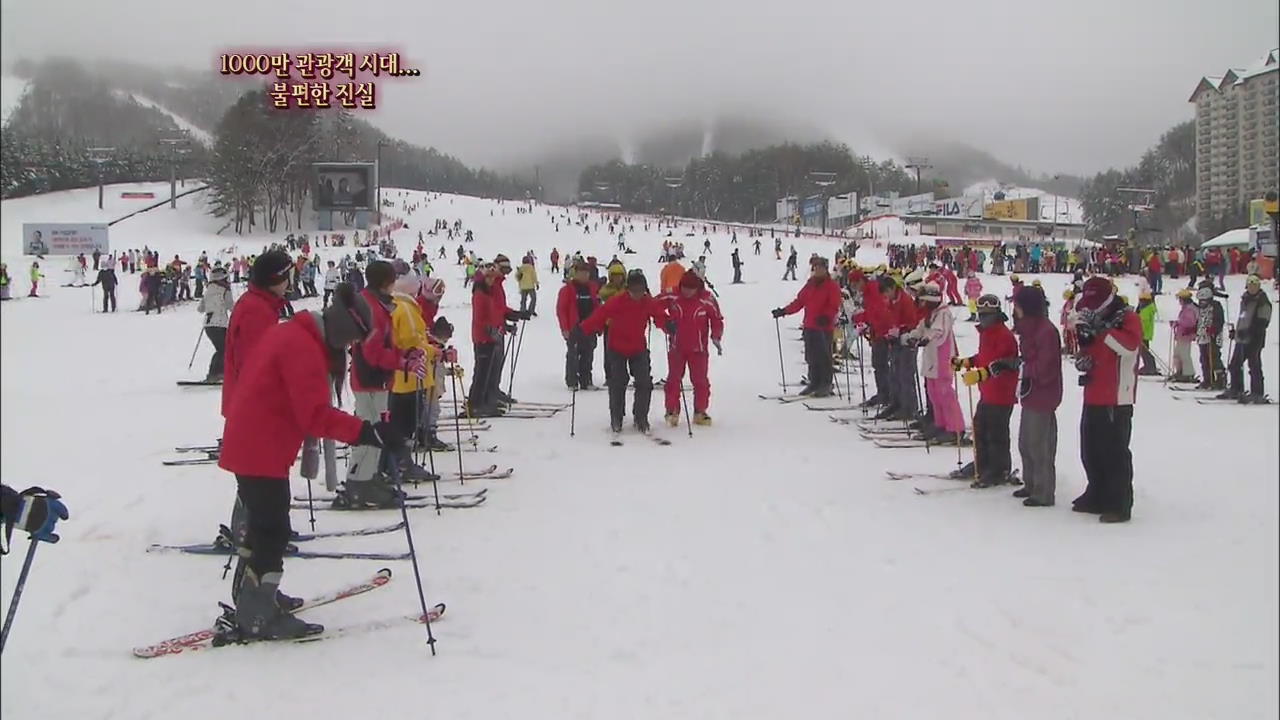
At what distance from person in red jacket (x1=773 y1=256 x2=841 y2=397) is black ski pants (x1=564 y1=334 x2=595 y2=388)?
3.00 m

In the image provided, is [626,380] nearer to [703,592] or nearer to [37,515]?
[703,592]

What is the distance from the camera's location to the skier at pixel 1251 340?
12094mm

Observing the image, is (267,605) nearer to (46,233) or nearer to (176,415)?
(176,415)

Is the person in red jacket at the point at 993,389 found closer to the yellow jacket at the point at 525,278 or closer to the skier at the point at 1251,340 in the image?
the skier at the point at 1251,340

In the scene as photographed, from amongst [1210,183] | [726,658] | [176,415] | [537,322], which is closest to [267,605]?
[726,658]

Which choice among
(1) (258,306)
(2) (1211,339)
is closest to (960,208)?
(2) (1211,339)

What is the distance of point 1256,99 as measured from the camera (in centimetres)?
495

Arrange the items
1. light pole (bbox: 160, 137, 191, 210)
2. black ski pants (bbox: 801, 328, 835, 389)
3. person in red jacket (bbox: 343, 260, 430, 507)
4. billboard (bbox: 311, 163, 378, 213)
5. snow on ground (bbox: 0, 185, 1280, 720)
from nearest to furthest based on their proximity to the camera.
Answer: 1. snow on ground (bbox: 0, 185, 1280, 720)
2. person in red jacket (bbox: 343, 260, 430, 507)
3. black ski pants (bbox: 801, 328, 835, 389)
4. billboard (bbox: 311, 163, 378, 213)
5. light pole (bbox: 160, 137, 191, 210)

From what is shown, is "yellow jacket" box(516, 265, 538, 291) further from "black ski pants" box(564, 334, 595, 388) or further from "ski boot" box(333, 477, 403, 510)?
"ski boot" box(333, 477, 403, 510)

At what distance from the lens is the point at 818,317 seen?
1231 cm

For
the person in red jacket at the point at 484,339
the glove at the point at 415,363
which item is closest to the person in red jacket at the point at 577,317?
the person in red jacket at the point at 484,339

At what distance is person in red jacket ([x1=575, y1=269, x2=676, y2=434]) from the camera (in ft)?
32.2

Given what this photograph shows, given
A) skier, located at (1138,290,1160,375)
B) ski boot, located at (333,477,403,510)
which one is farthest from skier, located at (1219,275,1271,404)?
ski boot, located at (333,477,403,510)
